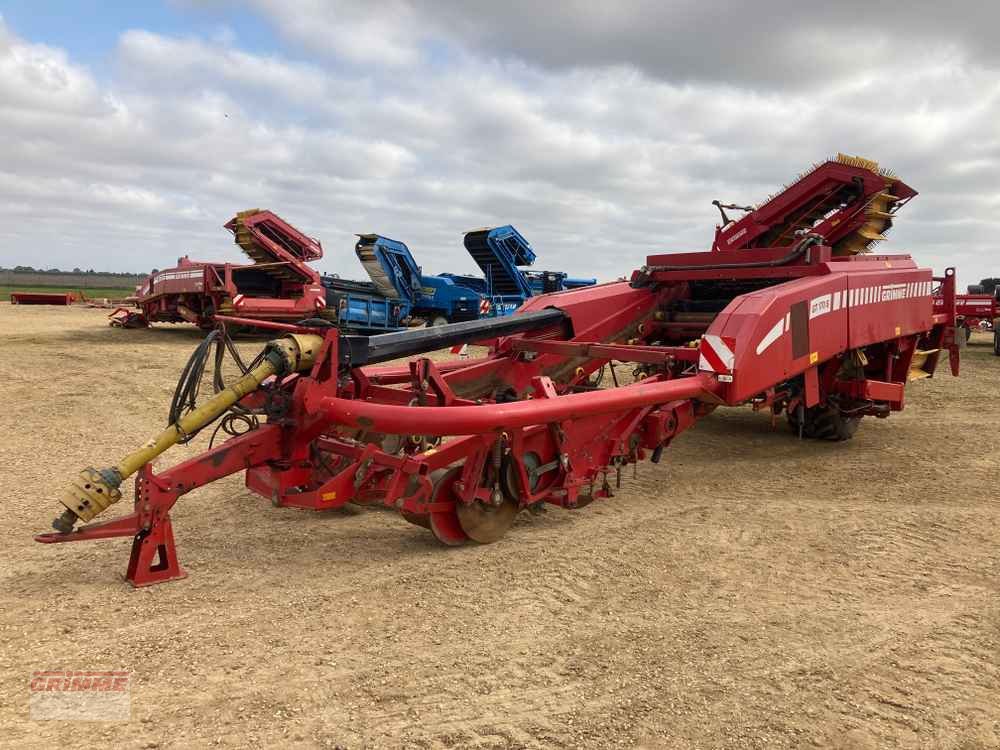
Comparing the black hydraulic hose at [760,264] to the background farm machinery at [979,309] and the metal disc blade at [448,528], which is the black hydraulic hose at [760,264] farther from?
the background farm machinery at [979,309]

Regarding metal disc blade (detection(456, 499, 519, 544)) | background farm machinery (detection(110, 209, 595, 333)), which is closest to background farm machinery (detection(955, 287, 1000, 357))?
→ background farm machinery (detection(110, 209, 595, 333))

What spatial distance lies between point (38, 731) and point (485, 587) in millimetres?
1795

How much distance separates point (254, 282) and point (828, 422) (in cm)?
1135

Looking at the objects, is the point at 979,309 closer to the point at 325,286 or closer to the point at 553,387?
the point at 325,286

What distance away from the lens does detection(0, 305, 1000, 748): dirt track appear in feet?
7.71

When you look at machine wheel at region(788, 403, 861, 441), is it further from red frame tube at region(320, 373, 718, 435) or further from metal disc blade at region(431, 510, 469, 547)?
metal disc blade at region(431, 510, 469, 547)

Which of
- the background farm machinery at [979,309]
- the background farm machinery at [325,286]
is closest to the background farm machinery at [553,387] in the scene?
the background farm machinery at [325,286]

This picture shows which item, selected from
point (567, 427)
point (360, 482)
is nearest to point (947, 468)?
point (567, 427)

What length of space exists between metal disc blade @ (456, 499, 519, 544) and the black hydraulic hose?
125 inches

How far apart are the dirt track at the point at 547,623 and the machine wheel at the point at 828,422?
1500mm

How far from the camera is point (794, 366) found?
5.01 metres

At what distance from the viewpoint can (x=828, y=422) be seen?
6.94 meters

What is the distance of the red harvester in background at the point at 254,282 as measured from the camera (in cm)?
1365

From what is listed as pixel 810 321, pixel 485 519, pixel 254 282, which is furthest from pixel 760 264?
pixel 254 282
